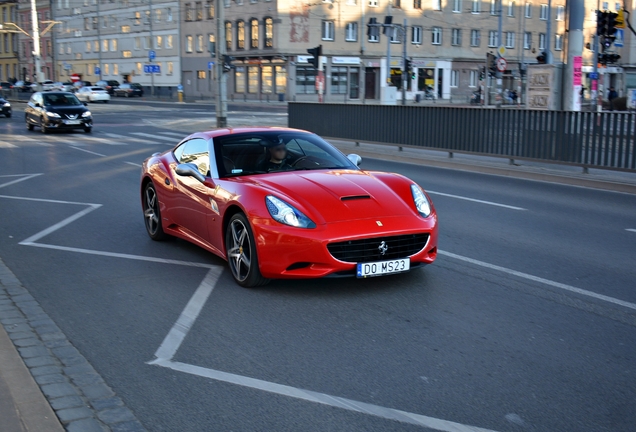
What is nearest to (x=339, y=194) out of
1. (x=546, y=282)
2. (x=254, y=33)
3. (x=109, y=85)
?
(x=546, y=282)

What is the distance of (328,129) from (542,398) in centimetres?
2137

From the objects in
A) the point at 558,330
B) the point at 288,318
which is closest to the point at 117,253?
the point at 288,318

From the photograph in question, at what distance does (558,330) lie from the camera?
5656 mm

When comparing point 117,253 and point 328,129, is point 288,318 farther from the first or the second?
point 328,129

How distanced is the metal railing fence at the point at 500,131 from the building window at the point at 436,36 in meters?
50.6

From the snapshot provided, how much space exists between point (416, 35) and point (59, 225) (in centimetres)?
6521

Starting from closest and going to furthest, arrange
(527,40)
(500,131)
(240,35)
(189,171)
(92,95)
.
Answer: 1. (189,171)
2. (500,131)
3. (92,95)
4. (240,35)
5. (527,40)

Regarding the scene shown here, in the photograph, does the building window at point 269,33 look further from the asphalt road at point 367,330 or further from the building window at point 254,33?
the asphalt road at point 367,330

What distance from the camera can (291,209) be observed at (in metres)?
6.54

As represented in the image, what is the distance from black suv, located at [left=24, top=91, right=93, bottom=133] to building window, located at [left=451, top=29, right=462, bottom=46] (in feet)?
166

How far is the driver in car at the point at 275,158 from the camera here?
7.64 metres

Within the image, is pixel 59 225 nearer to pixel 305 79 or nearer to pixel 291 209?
pixel 291 209

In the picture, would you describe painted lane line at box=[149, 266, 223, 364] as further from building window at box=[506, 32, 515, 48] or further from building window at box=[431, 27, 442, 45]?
building window at box=[506, 32, 515, 48]

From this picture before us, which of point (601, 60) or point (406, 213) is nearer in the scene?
point (406, 213)
